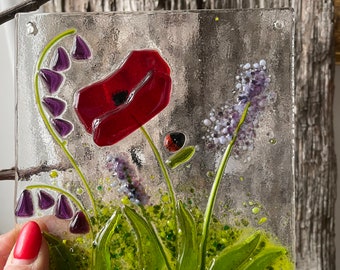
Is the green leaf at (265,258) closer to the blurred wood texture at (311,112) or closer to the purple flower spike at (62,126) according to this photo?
the blurred wood texture at (311,112)

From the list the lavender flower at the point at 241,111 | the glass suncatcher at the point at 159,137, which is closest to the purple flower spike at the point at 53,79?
the glass suncatcher at the point at 159,137

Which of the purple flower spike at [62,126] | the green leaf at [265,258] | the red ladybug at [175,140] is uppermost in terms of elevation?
the purple flower spike at [62,126]

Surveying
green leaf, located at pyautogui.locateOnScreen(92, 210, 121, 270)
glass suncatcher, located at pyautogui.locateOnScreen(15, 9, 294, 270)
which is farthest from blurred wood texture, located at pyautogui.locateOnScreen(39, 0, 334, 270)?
green leaf, located at pyautogui.locateOnScreen(92, 210, 121, 270)

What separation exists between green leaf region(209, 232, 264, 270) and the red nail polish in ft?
0.39

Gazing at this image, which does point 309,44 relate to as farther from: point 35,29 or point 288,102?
point 35,29

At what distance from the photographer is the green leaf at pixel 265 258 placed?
0.35m

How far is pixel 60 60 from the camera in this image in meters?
0.35

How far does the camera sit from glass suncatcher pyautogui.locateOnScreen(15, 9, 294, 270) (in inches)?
13.8

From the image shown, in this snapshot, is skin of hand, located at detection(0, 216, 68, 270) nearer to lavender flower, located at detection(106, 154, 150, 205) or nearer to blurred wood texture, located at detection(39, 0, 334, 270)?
lavender flower, located at detection(106, 154, 150, 205)

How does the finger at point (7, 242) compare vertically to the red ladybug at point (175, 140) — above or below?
below

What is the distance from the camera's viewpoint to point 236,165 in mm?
354

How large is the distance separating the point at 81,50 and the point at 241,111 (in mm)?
116

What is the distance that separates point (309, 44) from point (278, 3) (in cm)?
4

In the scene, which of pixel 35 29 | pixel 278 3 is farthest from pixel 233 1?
pixel 35 29
